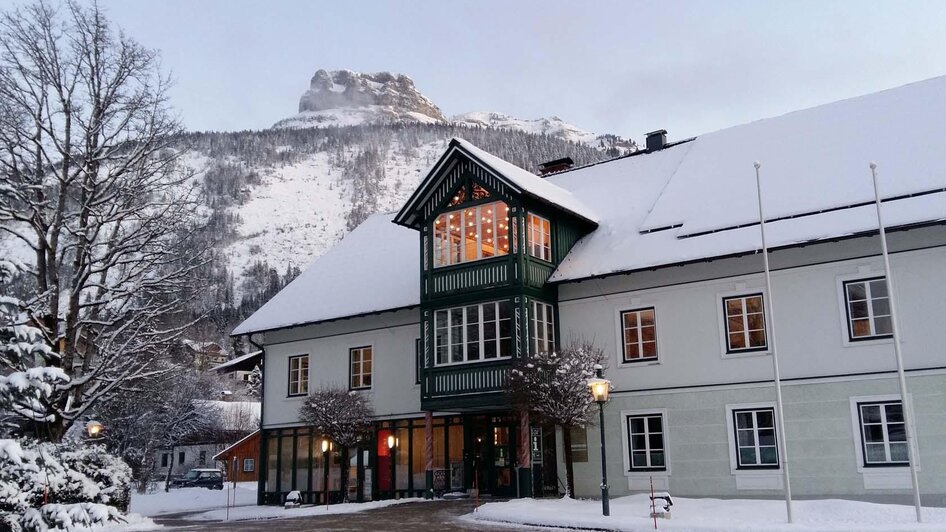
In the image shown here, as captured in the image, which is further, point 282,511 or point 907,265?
point 282,511

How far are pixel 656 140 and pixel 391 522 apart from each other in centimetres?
1718

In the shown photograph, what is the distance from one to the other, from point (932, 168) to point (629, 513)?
1140 centimetres

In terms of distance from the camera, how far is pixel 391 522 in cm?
1984

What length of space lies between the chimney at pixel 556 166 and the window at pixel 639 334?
1047 centimetres

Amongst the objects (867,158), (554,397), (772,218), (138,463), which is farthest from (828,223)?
(138,463)

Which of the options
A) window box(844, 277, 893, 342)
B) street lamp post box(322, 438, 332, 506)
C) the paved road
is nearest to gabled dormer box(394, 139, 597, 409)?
the paved road

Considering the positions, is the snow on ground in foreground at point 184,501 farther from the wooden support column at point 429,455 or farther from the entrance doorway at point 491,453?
the entrance doorway at point 491,453

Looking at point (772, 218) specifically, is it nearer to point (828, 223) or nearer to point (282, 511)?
point (828, 223)

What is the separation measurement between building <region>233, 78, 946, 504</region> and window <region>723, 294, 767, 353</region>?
5 cm

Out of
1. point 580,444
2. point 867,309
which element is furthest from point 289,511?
point 867,309

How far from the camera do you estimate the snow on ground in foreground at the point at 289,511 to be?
81.3 ft

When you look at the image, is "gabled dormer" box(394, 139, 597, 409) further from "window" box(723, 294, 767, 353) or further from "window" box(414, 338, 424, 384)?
"window" box(723, 294, 767, 353)

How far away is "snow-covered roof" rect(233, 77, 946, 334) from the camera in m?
21.1

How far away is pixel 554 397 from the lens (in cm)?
2164
